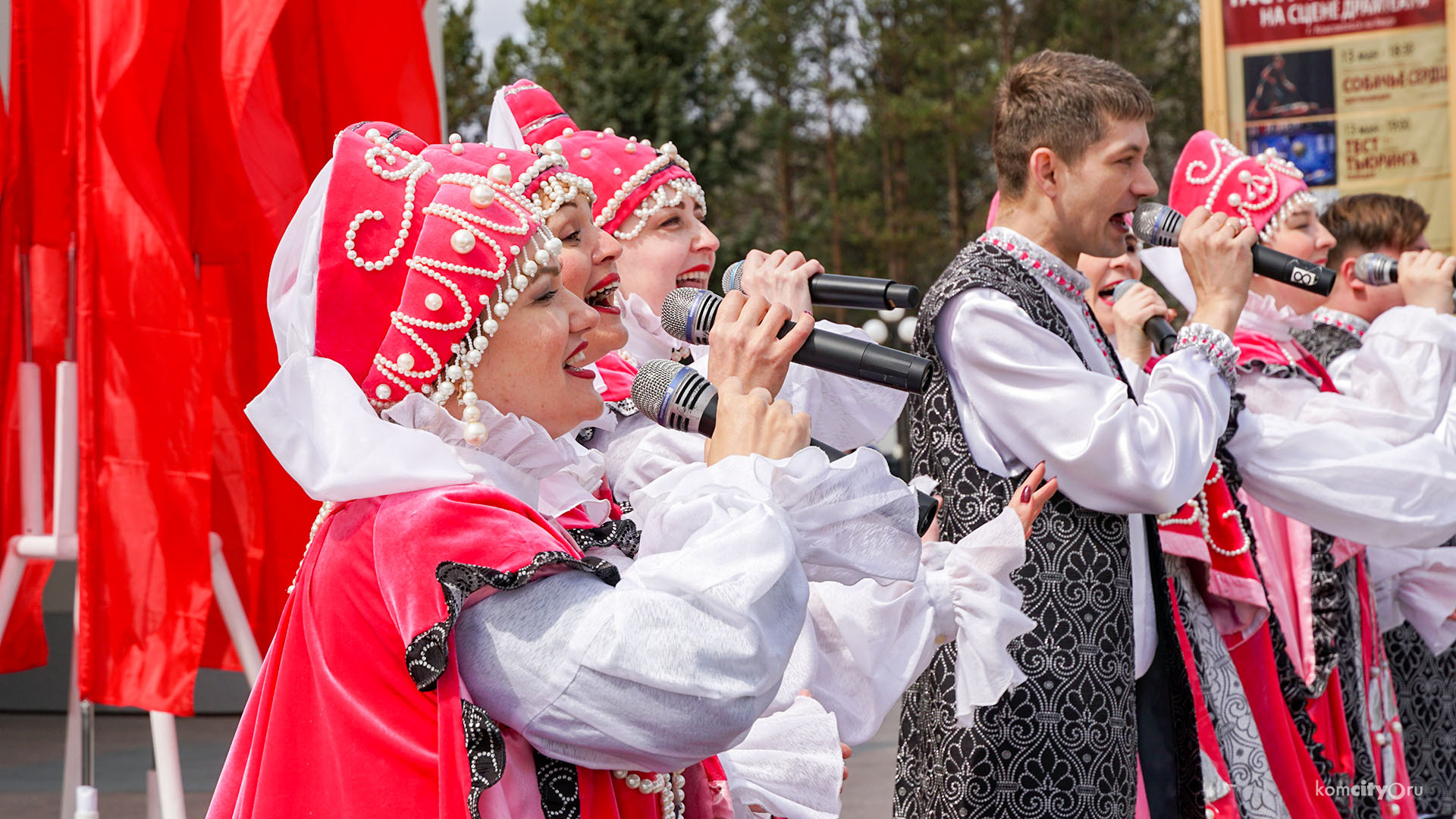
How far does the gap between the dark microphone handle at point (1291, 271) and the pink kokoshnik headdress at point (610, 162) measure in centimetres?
121

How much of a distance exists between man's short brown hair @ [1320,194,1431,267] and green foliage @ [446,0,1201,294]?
1639 cm

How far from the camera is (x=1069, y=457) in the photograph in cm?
247

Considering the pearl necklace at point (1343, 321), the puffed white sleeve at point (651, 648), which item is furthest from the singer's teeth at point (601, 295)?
the pearl necklace at point (1343, 321)

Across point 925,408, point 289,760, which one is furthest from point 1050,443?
point 289,760

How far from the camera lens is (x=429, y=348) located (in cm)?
155

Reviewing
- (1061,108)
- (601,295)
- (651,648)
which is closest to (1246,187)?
(1061,108)

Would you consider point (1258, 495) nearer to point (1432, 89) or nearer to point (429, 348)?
point (429, 348)

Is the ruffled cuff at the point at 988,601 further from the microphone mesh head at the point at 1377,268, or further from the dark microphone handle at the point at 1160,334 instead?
the microphone mesh head at the point at 1377,268

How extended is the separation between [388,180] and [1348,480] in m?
2.31

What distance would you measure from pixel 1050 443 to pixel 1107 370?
0.29 meters

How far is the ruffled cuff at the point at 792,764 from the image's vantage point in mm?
1793

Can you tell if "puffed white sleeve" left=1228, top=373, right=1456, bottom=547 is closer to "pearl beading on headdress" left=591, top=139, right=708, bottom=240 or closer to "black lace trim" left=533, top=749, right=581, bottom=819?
"pearl beading on headdress" left=591, top=139, right=708, bottom=240

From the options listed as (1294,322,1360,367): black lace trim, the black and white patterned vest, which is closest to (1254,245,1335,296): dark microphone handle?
the black and white patterned vest

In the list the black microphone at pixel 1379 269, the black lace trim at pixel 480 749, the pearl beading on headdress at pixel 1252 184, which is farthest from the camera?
the black microphone at pixel 1379 269
